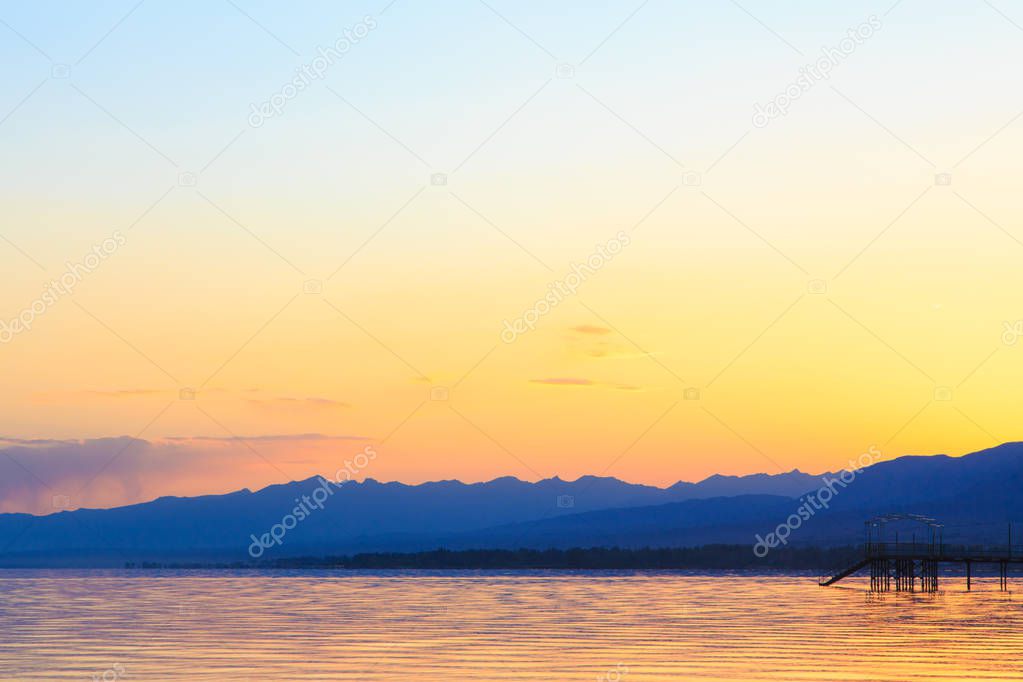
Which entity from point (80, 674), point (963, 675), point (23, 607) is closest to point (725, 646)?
point (963, 675)

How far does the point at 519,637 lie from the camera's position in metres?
62.4

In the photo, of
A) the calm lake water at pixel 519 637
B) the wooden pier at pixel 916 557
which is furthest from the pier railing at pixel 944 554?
the calm lake water at pixel 519 637

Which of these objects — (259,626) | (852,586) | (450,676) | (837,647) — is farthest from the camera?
(852,586)

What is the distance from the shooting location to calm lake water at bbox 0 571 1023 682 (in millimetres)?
48719

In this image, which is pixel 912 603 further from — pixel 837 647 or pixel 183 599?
pixel 183 599

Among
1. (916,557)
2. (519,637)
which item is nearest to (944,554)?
(916,557)

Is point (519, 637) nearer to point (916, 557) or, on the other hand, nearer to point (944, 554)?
point (916, 557)

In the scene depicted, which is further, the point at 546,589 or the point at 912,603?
the point at 546,589

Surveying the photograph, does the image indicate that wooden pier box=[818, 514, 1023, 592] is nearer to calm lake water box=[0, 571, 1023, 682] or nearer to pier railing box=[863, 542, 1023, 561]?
pier railing box=[863, 542, 1023, 561]

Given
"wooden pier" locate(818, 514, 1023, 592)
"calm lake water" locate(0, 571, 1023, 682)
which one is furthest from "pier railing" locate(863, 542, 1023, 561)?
"calm lake water" locate(0, 571, 1023, 682)

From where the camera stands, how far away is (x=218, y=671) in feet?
160

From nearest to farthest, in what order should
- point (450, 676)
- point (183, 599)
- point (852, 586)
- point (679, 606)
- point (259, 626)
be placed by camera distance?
point (450, 676)
point (259, 626)
point (679, 606)
point (183, 599)
point (852, 586)

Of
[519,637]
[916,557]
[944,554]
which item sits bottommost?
[519,637]

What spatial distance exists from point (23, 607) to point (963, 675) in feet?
226
